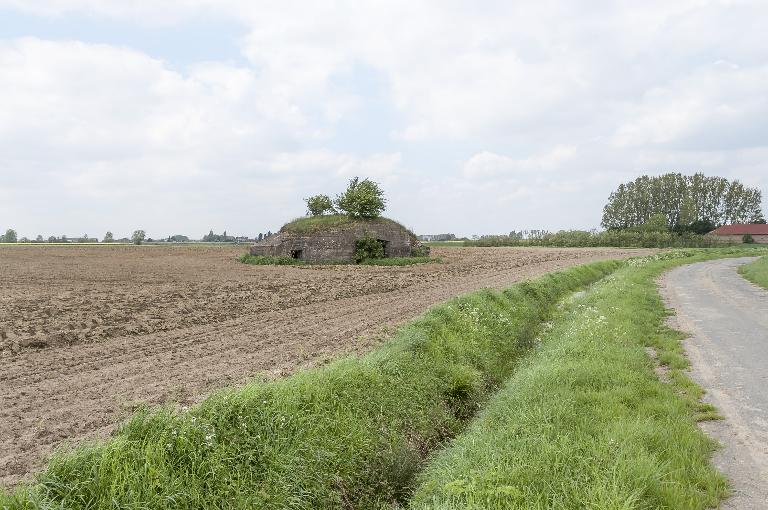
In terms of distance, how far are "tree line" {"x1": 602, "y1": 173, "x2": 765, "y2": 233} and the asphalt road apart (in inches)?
4325

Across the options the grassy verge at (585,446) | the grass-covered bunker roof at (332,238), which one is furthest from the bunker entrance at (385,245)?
the grassy verge at (585,446)

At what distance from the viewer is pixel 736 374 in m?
9.62

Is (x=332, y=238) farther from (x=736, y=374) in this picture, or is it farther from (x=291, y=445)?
(x=291, y=445)

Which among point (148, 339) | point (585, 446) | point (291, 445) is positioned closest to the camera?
point (585, 446)

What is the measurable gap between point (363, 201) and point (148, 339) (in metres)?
35.5

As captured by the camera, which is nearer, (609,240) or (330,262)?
(330,262)

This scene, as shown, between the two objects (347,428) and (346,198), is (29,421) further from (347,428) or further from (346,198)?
(346,198)

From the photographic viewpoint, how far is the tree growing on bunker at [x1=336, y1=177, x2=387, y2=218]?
4838 centimetres

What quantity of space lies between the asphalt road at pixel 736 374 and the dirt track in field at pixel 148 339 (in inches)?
272

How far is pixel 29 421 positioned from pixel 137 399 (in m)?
1.45

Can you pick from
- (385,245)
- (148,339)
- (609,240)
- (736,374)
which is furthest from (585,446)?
(609,240)

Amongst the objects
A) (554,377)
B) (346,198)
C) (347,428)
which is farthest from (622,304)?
(346,198)

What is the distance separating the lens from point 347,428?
23.3 feet

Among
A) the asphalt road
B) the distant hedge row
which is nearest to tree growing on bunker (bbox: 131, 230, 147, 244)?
the distant hedge row
